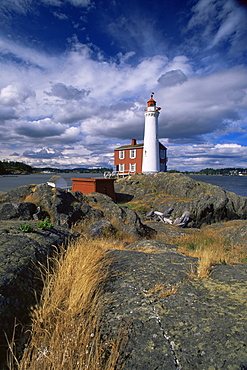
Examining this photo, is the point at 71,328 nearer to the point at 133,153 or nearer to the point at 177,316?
the point at 177,316

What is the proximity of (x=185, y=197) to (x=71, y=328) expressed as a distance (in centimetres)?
2691

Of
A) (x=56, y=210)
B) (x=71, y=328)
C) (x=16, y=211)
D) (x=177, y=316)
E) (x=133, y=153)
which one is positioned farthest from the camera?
(x=133, y=153)

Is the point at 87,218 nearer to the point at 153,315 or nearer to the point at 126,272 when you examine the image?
the point at 126,272

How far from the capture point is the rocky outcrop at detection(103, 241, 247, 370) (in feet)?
7.78

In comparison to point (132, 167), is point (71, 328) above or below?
below

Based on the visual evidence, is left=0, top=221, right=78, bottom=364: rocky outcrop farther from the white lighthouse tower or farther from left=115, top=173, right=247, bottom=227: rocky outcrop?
the white lighthouse tower

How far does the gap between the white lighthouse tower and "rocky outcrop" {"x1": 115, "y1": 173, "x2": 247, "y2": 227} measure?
5717 millimetres

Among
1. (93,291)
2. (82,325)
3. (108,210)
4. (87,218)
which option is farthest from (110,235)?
(82,325)

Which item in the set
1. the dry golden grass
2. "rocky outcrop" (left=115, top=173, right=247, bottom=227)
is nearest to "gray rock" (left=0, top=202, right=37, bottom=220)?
the dry golden grass

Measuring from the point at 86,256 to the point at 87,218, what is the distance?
830cm

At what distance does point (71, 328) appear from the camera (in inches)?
109

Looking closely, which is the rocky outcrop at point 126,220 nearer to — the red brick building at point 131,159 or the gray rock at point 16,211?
the gray rock at point 16,211

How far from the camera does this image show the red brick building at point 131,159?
47.4 m

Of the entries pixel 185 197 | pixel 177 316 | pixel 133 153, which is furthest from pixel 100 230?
pixel 133 153
